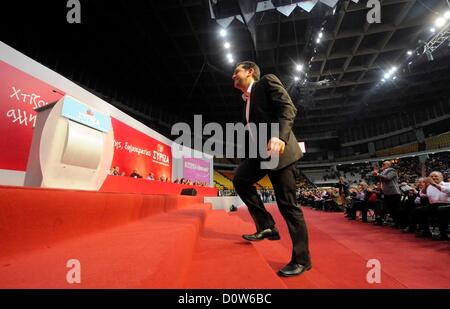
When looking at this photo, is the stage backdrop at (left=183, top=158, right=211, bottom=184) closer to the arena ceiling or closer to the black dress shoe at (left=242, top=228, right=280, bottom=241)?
the arena ceiling

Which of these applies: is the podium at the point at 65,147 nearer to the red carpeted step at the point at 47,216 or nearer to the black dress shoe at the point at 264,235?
the red carpeted step at the point at 47,216

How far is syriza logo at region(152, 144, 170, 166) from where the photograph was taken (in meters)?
7.35

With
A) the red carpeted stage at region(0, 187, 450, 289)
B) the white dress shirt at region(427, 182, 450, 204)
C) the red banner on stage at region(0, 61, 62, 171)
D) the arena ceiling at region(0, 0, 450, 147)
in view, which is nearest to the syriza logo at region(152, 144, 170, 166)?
the red banner on stage at region(0, 61, 62, 171)

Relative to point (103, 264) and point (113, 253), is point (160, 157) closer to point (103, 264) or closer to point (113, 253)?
point (113, 253)

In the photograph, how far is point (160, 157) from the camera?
25.2 ft

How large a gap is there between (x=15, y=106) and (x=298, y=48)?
9750mm

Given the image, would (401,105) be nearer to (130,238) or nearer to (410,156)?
(410,156)

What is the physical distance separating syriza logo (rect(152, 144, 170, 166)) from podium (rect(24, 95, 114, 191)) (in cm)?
599

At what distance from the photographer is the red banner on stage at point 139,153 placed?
17.7 ft

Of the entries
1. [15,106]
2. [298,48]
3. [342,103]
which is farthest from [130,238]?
[342,103]

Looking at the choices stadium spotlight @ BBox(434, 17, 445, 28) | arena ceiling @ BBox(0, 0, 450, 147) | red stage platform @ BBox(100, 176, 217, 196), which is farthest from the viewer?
arena ceiling @ BBox(0, 0, 450, 147)

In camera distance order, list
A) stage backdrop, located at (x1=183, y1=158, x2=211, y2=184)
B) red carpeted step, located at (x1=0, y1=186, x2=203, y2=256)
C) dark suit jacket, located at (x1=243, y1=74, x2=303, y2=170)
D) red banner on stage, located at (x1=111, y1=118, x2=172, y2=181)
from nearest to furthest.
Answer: red carpeted step, located at (x1=0, y1=186, x2=203, y2=256) → dark suit jacket, located at (x1=243, y1=74, x2=303, y2=170) → red banner on stage, located at (x1=111, y1=118, x2=172, y2=181) → stage backdrop, located at (x1=183, y1=158, x2=211, y2=184)

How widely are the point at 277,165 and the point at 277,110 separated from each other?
35cm

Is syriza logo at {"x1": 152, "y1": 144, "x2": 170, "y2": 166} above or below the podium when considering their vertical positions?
above
